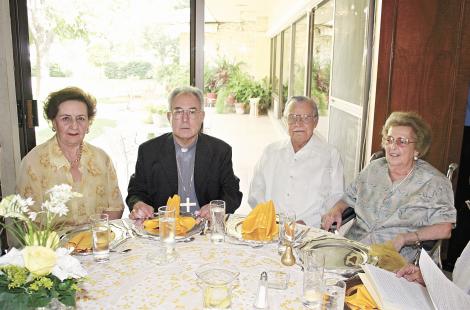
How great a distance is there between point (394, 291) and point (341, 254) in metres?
0.30

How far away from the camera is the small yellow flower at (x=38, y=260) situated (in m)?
0.89

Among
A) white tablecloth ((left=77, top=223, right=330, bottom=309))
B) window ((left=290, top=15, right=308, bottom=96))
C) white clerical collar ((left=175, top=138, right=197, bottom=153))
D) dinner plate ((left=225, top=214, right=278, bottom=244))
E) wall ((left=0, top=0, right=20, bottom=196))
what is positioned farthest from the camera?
window ((left=290, top=15, right=308, bottom=96))

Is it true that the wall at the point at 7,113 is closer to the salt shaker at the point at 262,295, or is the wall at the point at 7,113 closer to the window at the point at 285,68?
the salt shaker at the point at 262,295

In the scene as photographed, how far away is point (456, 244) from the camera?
2951 millimetres

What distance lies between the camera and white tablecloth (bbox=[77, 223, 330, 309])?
121 cm

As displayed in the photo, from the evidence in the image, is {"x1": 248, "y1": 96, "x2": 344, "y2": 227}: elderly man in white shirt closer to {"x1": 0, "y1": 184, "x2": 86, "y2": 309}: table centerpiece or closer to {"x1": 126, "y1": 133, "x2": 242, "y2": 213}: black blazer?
{"x1": 126, "y1": 133, "x2": 242, "y2": 213}: black blazer

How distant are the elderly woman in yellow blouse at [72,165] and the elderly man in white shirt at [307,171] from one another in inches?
37.7

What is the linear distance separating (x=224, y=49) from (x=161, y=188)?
38.7 ft

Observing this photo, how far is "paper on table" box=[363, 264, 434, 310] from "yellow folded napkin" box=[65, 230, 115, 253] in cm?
96

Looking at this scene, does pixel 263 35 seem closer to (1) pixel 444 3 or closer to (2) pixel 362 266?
(1) pixel 444 3

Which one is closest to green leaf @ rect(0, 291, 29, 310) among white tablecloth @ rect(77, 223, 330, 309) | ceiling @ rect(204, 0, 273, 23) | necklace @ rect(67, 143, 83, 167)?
white tablecloth @ rect(77, 223, 330, 309)

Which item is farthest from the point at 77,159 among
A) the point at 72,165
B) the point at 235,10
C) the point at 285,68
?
the point at 235,10

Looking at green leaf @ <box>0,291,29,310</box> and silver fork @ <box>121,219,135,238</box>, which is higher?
green leaf @ <box>0,291,29,310</box>

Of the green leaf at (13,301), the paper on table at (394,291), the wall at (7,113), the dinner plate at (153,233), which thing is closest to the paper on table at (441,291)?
the paper on table at (394,291)
